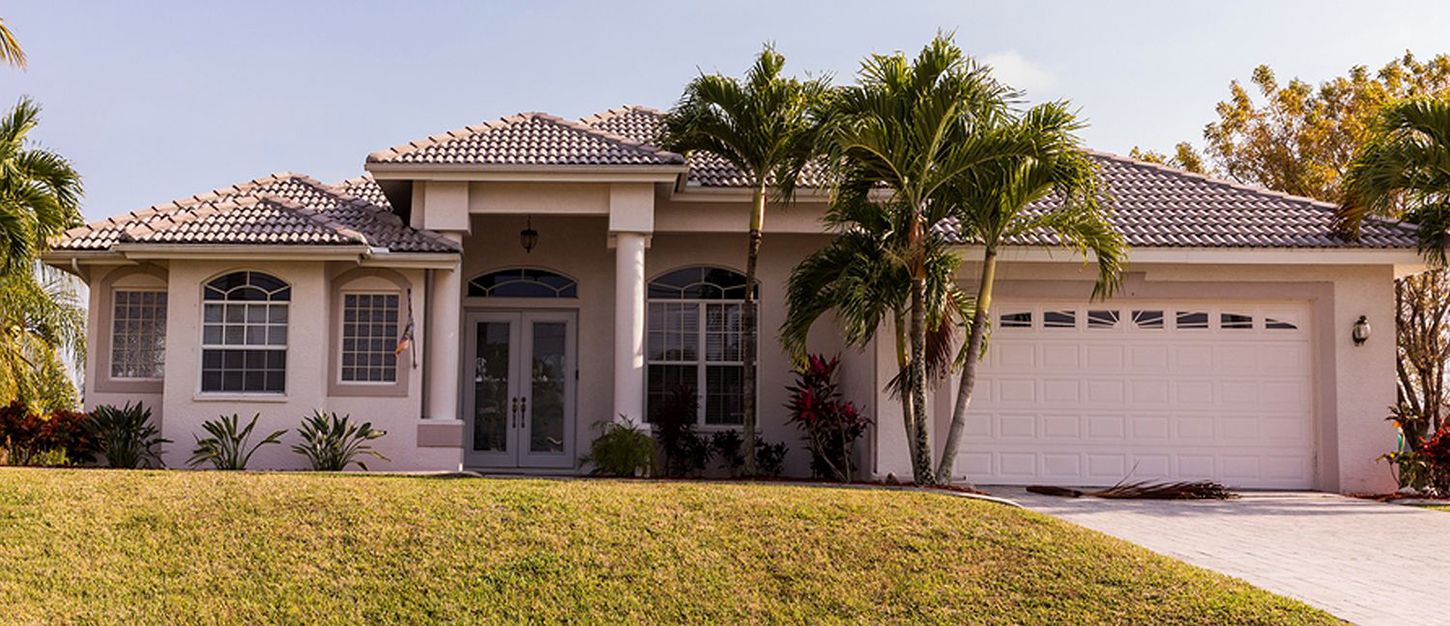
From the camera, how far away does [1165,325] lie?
16500mm

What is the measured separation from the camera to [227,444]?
50.3 feet

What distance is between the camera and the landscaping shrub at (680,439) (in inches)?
682

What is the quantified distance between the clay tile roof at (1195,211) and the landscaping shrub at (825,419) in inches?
102

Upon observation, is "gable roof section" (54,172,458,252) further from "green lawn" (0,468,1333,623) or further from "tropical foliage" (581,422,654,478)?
"green lawn" (0,468,1333,623)

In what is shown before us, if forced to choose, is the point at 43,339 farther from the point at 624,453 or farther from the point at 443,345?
the point at 624,453

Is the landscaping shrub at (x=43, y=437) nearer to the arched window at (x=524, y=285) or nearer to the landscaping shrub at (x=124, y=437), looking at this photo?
the landscaping shrub at (x=124, y=437)

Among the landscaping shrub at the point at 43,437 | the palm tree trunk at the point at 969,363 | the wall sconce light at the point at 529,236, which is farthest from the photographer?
the wall sconce light at the point at 529,236

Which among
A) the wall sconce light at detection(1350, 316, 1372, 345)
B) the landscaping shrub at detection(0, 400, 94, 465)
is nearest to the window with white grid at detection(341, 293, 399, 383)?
the landscaping shrub at detection(0, 400, 94, 465)

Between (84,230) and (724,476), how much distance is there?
30.5ft

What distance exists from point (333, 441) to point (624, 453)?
142 inches

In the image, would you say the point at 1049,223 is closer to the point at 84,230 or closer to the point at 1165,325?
the point at 1165,325

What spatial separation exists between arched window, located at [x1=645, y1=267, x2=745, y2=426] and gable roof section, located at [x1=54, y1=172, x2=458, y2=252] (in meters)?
3.60

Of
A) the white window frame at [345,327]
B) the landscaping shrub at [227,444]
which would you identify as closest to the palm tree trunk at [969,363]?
the white window frame at [345,327]

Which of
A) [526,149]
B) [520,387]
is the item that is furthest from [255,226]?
[520,387]
